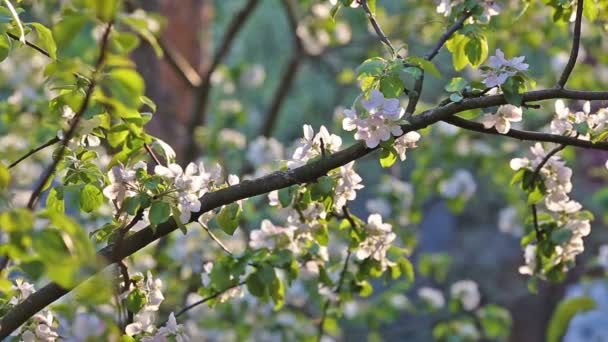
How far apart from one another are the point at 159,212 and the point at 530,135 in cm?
53

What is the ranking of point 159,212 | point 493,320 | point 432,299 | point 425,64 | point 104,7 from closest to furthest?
point 104,7 → point 159,212 → point 425,64 → point 493,320 → point 432,299

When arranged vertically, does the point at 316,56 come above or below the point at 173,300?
above

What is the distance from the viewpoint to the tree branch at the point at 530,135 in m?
1.37

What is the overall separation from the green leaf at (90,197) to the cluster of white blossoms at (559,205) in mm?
660

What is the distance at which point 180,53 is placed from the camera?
15.3ft

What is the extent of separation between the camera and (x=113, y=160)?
147cm

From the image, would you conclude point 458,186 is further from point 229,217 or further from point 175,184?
point 175,184

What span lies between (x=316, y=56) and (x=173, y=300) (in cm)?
128

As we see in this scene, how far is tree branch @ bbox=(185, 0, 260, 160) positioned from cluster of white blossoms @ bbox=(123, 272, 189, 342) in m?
2.32

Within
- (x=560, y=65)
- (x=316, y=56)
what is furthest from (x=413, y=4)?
(x=560, y=65)

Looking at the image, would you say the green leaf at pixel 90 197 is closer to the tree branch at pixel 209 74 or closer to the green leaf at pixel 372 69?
the green leaf at pixel 372 69

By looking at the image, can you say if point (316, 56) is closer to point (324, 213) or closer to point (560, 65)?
point (560, 65)

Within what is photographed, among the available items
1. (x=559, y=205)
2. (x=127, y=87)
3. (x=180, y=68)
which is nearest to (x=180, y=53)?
(x=180, y=68)

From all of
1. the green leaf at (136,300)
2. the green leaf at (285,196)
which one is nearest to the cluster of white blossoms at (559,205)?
the green leaf at (285,196)
